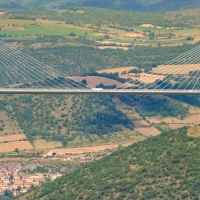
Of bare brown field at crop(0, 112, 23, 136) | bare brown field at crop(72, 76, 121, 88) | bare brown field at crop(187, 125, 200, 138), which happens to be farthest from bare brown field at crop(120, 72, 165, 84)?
bare brown field at crop(187, 125, 200, 138)

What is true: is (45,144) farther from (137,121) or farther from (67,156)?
(137,121)

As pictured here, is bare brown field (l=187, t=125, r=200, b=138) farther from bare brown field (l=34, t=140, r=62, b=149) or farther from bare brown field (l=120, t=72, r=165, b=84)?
bare brown field (l=34, t=140, r=62, b=149)

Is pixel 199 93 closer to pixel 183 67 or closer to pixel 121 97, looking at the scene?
pixel 183 67

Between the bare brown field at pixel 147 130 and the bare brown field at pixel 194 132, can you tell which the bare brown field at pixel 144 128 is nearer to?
the bare brown field at pixel 147 130

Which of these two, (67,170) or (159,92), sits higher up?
(159,92)

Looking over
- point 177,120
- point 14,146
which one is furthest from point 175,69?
point 14,146

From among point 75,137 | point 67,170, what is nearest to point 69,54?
point 75,137

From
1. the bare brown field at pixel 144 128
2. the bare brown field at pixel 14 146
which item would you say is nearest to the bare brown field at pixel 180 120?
the bare brown field at pixel 144 128
